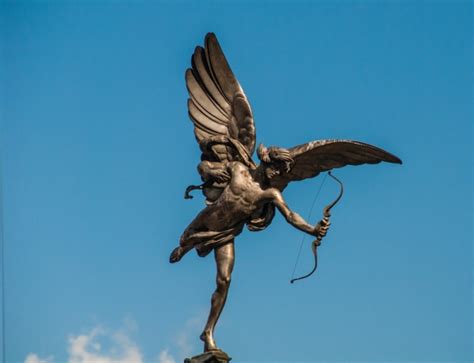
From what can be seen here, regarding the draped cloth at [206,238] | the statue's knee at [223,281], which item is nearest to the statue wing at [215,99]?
the draped cloth at [206,238]

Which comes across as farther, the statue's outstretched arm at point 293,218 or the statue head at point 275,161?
the statue head at point 275,161

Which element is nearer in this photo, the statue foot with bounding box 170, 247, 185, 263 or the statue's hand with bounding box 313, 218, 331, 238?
the statue's hand with bounding box 313, 218, 331, 238

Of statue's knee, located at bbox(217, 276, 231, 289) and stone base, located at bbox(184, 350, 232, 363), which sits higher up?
statue's knee, located at bbox(217, 276, 231, 289)

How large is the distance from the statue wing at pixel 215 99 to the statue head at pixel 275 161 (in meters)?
0.67

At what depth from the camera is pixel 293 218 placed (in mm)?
21141

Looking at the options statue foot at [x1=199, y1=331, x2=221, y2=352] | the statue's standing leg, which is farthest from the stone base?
A: the statue's standing leg

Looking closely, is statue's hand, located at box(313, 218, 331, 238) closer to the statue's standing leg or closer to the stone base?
the statue's standing leg

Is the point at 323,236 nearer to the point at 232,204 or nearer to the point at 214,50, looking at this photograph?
the point at 232,204

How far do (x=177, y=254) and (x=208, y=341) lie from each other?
5.12 feet

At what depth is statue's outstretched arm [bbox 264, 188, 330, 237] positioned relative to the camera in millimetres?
20812

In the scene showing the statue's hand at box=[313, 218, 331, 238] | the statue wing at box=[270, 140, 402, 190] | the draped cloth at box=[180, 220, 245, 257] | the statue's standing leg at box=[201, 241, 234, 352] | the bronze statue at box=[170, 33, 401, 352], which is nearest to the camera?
the statue's hand at box=[313, 218, 331, 238]

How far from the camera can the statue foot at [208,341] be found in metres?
21.5

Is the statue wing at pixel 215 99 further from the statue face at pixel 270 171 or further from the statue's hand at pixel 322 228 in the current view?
the statue's hand at pixel 322 228

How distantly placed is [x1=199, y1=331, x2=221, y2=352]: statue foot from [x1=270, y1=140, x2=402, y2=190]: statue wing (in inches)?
95.7
